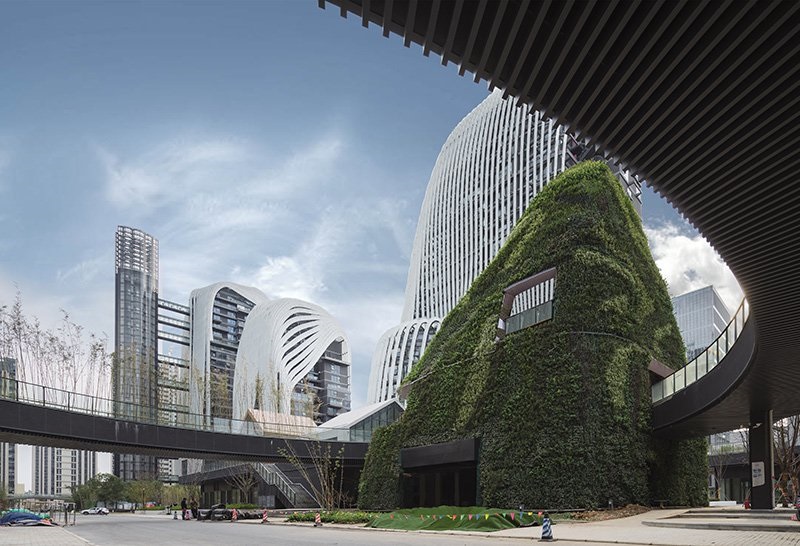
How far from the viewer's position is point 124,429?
39375 millimetres

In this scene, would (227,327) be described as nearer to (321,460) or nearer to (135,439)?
(321,460)

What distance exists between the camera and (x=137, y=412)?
41094mm

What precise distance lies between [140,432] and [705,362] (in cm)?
2838

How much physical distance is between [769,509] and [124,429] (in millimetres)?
30121

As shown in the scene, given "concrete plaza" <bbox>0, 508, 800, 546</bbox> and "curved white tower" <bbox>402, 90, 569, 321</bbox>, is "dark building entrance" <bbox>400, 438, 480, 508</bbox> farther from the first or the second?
"curved white tower" <bbox>402, 90, 569, 321</bbox>

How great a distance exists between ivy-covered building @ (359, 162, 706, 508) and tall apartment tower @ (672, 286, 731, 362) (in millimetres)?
138929

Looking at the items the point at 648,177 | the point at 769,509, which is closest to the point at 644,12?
the point at 648,177

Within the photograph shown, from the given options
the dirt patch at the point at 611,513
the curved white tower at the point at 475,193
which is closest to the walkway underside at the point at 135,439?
the dirt patch at the point at 611,513

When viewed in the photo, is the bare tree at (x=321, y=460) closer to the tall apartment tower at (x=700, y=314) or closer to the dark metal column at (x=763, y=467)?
the dark metal column at (x=763, y=467)

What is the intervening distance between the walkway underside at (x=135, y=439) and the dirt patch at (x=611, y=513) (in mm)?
22262

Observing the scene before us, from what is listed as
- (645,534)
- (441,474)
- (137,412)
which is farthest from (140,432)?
(645,534)

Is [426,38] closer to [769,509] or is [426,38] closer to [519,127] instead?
[769,509]

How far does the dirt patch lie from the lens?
2841cm

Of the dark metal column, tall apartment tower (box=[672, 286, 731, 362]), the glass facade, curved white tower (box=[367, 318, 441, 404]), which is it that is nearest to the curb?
the dark metal column
